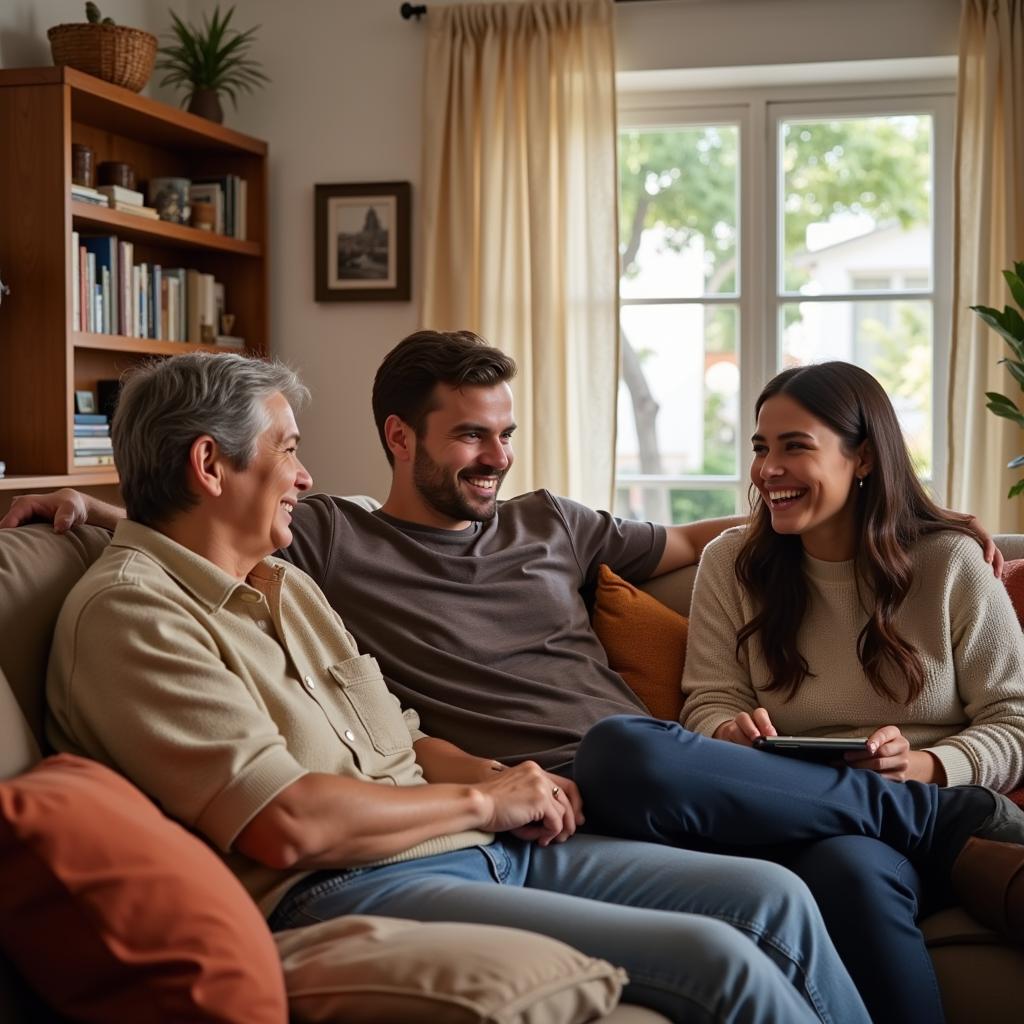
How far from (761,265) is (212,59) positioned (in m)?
1.96

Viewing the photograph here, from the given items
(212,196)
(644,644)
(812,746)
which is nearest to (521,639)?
(644,644)

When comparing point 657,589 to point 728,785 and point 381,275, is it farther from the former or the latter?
point 381,275

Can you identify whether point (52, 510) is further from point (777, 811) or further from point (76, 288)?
point (76, 288)

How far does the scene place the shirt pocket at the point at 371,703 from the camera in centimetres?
180

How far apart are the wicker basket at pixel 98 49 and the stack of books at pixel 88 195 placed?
1.07 feet

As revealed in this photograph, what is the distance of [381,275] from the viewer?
4523 millimetres

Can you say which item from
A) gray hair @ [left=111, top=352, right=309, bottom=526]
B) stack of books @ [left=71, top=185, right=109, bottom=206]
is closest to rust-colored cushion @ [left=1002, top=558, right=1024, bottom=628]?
gray hair @ [left=111, top=352, right=309, bottom=526]

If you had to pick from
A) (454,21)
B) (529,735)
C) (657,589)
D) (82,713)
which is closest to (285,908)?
(82,713)

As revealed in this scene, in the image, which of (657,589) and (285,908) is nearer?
(285,908)

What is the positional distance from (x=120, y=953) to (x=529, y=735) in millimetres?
1028

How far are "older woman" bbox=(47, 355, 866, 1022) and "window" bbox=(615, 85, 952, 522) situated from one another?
2853mm

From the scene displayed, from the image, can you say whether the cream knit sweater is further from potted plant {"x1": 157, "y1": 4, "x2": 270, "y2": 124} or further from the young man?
potted plant {"x1": 157, "y1": 4, "x2": 270, "y2": 124}

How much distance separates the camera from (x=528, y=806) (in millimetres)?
1757

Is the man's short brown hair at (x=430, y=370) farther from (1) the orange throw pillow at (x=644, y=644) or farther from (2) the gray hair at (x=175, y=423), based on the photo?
(2) the gray hair at (x=175, y=423)
